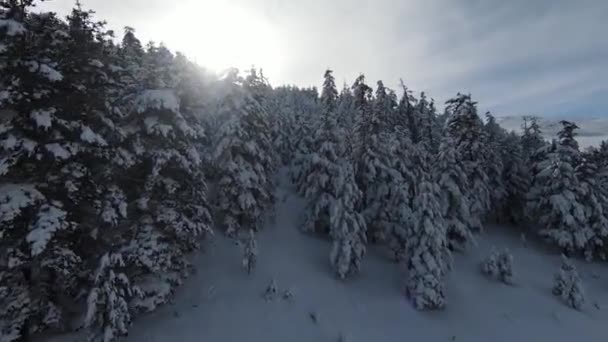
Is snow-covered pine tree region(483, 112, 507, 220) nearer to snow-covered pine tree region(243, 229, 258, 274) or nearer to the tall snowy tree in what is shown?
the tall snowy tree

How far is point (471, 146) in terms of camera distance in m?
35.2

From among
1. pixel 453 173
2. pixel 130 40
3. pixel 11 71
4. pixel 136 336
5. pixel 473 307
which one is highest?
pixel 130 40

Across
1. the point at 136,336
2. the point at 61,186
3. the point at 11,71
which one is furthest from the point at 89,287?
the point at 11,71

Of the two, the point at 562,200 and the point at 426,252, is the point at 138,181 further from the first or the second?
the point at 562,200

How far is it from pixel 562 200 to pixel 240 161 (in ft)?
93.2

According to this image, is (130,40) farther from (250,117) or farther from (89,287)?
(89,287)

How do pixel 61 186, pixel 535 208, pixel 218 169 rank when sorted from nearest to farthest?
1. pixel 61 186
2. pixel 218 169
3. pixel 535 208

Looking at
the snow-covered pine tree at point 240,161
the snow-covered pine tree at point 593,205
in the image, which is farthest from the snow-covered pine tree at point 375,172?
the snow-covered pine tree at point 593,205

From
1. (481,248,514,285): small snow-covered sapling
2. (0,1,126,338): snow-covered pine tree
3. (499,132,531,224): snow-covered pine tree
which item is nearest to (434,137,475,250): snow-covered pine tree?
(481,248,514,285): small snow-covered sapling

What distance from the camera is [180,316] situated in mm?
17344

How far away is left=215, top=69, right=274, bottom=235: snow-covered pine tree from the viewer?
958 inches

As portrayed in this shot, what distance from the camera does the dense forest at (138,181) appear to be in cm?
1198

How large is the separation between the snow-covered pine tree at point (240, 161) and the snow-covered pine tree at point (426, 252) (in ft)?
32.7

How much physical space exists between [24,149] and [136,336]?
8600 millimetres
